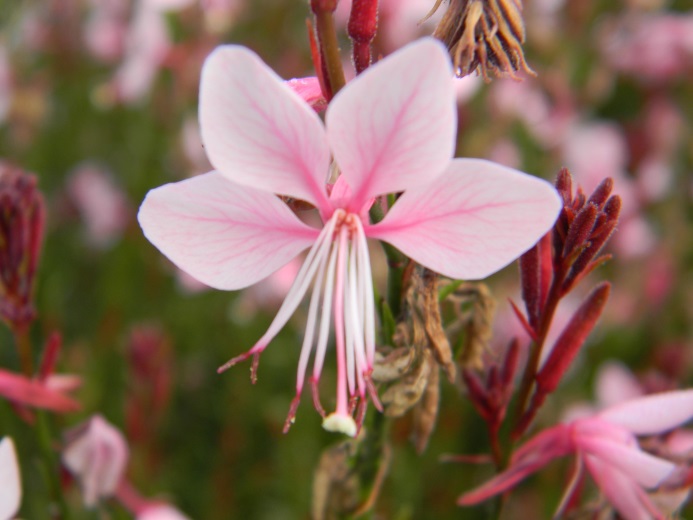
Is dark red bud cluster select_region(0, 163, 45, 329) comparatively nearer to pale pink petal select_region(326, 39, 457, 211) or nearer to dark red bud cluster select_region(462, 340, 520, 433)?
pale pink petal select_region(326, 39, 457, 211)

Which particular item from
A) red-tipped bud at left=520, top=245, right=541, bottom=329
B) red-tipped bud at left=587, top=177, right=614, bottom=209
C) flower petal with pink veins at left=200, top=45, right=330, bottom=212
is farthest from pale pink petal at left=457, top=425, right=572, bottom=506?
flower petal with pink veins at left=200, top=45, right=330, bottom=212

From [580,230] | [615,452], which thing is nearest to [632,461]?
[615,452]

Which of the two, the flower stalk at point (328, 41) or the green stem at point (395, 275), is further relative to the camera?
the green stem at point (395, 275)

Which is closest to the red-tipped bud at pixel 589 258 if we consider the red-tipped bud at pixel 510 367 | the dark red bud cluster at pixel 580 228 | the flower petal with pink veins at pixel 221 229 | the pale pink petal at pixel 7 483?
the dark red bud cluster at pixel 580 228

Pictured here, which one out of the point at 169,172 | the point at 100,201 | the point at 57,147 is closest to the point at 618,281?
the point at 169,172

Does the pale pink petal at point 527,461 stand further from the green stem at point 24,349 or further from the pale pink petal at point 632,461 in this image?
the green stem at point 24,349

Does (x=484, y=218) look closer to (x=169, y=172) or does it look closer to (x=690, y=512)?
(x=690, y=512)
